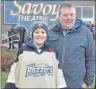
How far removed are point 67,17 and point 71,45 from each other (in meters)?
0.28

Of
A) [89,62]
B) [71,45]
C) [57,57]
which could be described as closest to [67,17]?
[71,45]

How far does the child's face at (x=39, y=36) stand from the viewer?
153 inches

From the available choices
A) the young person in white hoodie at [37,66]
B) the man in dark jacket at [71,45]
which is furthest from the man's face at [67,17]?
the young person in white hoodie at [37,66]

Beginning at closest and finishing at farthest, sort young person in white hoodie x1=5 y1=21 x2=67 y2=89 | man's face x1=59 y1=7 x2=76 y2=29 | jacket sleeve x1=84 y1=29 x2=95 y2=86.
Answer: young person in white hoodie x1=5 y1=21 x2=67 y2=89 → man's face x1=59 y1=7 x2=76 y2=29 → jacket sleeve x1=84 y1=29 x2=95 y2=86

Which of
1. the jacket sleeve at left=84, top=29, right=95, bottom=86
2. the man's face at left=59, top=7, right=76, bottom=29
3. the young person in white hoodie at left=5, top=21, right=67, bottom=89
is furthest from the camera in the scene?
the jacket sleeve at left=84, top=29, right=95, bottom=86

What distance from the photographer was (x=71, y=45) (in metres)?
4.04

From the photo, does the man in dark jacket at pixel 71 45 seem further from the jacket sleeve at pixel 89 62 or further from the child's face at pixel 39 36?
the child's face at pixel 39 36

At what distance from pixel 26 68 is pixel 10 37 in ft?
35.7

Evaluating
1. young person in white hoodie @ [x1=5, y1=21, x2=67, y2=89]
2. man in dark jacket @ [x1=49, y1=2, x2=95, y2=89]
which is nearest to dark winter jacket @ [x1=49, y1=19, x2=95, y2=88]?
man in dark jacket @ [x1=49, y1=2, x2=95, y2=89]

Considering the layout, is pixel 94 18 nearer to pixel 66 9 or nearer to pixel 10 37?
pixel 10 37

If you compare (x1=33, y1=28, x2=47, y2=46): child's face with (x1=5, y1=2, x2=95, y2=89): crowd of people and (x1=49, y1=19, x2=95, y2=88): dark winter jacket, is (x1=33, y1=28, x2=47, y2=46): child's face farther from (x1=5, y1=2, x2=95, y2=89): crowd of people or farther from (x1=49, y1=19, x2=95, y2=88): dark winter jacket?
(x1=49, y1=19, x2=95, y2=88): dark winter jacket

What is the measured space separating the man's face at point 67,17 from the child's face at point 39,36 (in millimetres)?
251

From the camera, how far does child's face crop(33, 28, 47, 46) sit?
→ 389 centimetres

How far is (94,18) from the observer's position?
3125cm
